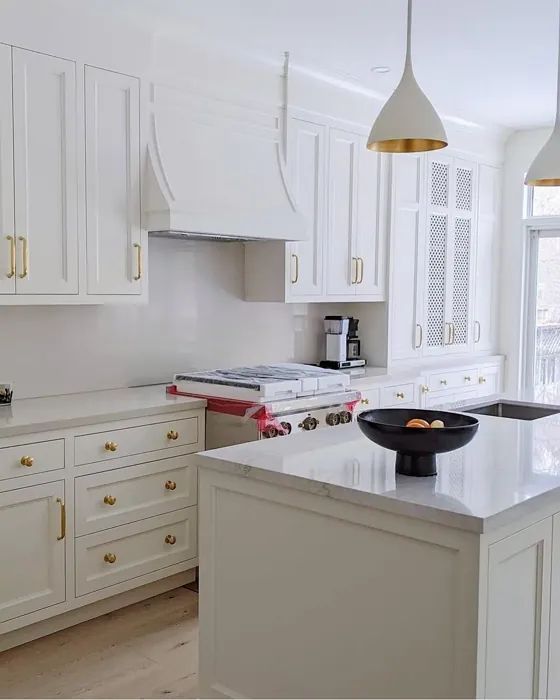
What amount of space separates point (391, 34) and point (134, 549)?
2682 millimetres

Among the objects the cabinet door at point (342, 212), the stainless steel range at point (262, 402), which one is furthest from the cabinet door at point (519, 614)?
the cabinet door at point (342, 212)

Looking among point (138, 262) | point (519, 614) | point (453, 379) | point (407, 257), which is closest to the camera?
point (519, 614)

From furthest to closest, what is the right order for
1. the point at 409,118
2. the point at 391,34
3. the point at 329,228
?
the point at 329,228 < the point at 391,34 < the point at 409,118

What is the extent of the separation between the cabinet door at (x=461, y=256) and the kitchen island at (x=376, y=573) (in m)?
3.37

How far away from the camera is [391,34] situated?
3.85 m

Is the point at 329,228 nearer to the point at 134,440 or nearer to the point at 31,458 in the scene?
the point at 134,440

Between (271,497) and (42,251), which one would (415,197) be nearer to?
(42,251)

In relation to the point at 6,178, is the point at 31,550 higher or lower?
lower

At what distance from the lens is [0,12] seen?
3074mm

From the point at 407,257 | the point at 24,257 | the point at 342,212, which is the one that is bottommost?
the point at 24,257

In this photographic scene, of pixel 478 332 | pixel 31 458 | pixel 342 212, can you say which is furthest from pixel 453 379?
pixel 31 458

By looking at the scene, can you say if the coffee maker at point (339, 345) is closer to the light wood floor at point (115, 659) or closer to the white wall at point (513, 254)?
the white wall at point (513, 254)

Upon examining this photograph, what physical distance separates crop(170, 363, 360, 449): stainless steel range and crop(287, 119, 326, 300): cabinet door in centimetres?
70

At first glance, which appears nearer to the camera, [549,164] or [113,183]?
[549,164]
